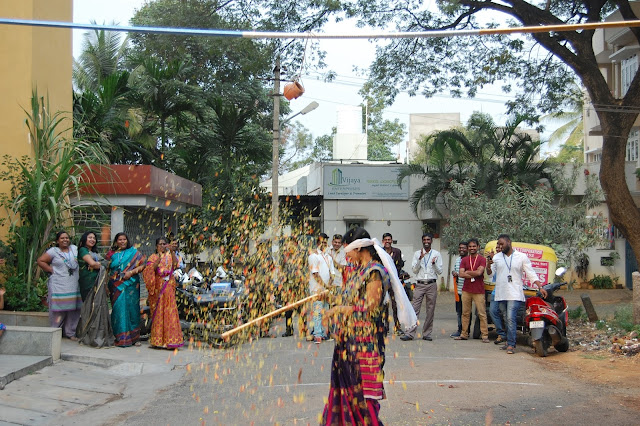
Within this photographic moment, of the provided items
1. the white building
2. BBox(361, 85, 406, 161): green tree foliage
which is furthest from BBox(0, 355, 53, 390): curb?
BBox(361, 85, 406, 161): green tree foliage

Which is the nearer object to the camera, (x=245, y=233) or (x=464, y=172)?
(x=245, y=233)

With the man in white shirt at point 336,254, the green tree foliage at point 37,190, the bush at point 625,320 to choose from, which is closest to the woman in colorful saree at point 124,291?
the green tree foliage at point 37,190

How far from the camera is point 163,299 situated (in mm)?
10938

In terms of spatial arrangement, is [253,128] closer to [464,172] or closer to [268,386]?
[464,172]

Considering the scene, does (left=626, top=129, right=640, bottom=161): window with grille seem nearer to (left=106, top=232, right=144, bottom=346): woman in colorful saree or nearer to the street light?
the street light

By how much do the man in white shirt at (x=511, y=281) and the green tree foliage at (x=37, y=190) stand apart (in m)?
6.73

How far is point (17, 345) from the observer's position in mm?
9086

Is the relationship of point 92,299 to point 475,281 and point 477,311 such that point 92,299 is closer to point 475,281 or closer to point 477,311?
point 475,281

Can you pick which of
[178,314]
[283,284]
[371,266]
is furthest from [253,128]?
[371,266]

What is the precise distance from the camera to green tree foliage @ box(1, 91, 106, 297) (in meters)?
11.0

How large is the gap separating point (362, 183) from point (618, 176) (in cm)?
1265

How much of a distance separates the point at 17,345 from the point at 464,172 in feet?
55.3

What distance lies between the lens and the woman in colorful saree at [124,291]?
10.7 metres

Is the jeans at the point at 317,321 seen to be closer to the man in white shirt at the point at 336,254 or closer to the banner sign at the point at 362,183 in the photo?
the man in white shirt at the point at 336,254
